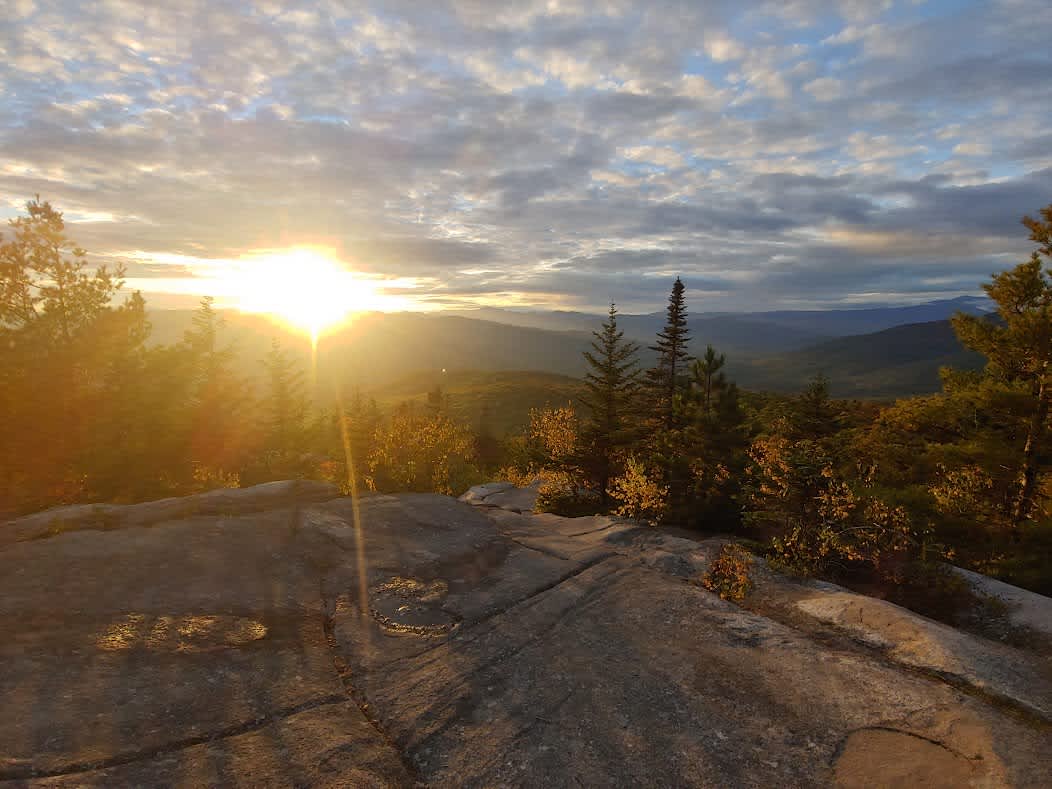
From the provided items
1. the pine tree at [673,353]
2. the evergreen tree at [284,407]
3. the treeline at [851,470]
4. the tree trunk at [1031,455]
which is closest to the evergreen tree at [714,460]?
the treeline at [851,470]

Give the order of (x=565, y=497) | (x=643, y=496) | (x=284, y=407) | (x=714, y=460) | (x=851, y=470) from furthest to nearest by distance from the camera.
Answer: (x=284, y=407) → (x=851, y=470) → (x=565, y=497) → (x=714, y=460) → (x=643, y=496)

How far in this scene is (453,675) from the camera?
6809mm


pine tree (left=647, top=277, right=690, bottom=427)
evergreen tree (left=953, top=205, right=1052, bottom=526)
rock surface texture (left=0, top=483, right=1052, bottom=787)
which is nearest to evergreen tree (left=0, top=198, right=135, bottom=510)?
rock surface texture (left=0, top=483, right=1052, bottom=787)

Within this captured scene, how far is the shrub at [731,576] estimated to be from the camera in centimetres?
970

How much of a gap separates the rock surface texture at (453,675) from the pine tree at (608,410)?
9.64m

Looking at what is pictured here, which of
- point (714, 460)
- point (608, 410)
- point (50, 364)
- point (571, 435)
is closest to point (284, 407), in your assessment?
point (50, 364)

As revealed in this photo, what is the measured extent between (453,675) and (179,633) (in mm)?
3904

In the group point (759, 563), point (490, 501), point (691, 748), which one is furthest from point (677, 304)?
point (691, 748)

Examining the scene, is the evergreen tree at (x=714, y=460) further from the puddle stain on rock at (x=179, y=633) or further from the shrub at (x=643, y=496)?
the puddle stain on rock at (x=179, y=633)

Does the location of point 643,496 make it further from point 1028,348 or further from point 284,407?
point 284,407

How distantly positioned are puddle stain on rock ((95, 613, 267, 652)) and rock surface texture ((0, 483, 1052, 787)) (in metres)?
0.03

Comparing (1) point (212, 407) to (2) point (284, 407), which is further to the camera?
(2) point (284, 407)

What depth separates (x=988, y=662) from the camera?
22.6ft

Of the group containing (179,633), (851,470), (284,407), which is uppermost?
(179,633)
